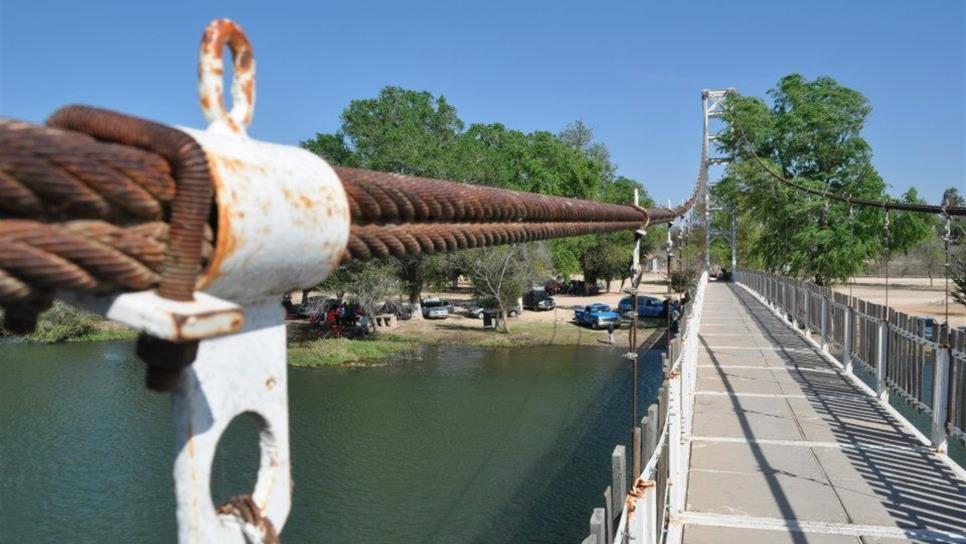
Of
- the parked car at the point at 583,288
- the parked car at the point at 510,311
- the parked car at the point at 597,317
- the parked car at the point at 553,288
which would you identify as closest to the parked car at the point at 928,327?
the parked car at the point at 597,317

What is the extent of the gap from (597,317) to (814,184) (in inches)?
343

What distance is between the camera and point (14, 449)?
41.1ft

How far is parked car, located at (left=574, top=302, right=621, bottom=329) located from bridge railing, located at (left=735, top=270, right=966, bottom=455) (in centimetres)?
1566

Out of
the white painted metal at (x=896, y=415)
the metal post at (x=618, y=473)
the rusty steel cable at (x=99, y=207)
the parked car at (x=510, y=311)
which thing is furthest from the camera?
the parked car at (x=510, y=311)

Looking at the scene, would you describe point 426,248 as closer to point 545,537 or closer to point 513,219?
point 513,219

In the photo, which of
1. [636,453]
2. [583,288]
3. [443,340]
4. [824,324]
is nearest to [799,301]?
[824,324]

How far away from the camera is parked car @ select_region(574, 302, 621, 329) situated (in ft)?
86.2

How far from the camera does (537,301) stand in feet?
102

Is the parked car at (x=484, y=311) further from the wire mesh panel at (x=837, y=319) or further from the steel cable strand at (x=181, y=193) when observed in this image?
the steel cable strand at (x=181, y=193)

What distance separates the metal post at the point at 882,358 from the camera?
21.2 feet

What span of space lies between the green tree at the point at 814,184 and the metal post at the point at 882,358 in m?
14.4

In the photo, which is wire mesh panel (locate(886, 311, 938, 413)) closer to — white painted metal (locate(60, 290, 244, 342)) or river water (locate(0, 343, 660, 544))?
river water (locate(0, 343, 660, 544))

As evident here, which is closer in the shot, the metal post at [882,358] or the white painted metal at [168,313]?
the white painted metal at [168,313]

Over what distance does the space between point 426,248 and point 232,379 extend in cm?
62
